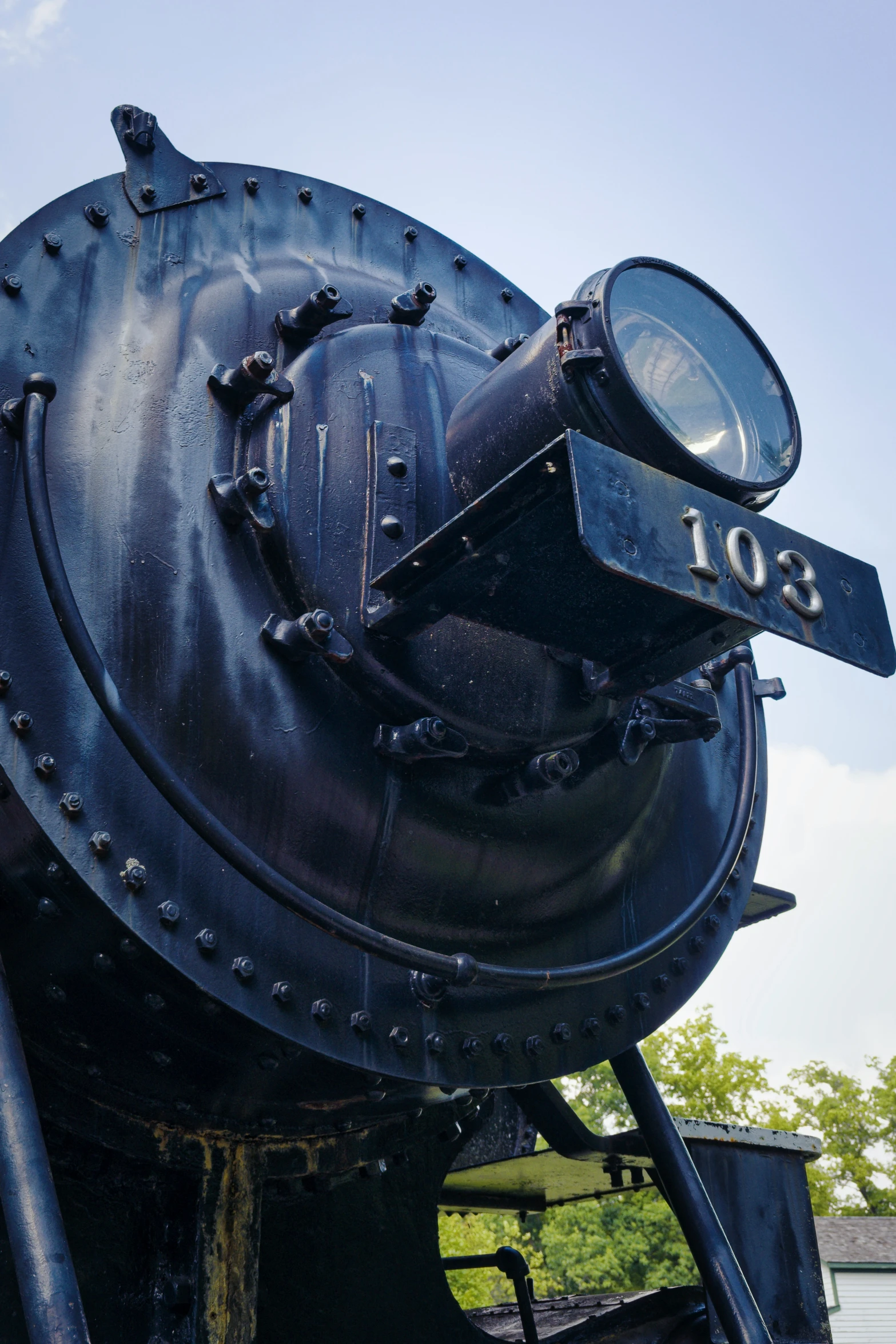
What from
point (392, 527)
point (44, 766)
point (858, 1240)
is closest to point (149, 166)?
point (392, 527)

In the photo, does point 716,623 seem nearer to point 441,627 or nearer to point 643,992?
point 441,627

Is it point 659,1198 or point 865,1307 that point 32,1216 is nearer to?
point 659,1198

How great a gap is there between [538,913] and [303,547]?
88cm

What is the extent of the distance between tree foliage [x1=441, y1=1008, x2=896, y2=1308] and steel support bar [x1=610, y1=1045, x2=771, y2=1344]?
11783 mm

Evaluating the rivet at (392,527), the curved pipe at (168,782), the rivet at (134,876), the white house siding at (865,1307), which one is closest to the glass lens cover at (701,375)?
the rivet at (392,527)

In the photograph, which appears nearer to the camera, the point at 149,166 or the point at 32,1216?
the point at 32,1216

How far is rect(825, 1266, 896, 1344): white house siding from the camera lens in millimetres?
22297

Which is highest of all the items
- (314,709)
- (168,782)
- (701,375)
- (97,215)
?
(97,215)

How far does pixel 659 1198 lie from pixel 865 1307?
10.6 meters

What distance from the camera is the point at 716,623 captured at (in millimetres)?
2160

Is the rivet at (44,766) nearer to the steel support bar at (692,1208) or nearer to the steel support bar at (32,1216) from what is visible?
the steel support bar at (32,1216)

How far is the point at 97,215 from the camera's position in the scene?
228 centimetres

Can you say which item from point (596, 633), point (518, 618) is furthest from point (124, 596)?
point (596, 633)

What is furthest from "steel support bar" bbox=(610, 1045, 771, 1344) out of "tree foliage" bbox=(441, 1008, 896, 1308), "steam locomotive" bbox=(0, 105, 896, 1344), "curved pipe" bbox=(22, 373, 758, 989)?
"tree foliage" bbox=(441, 1008, 896, 1308)
